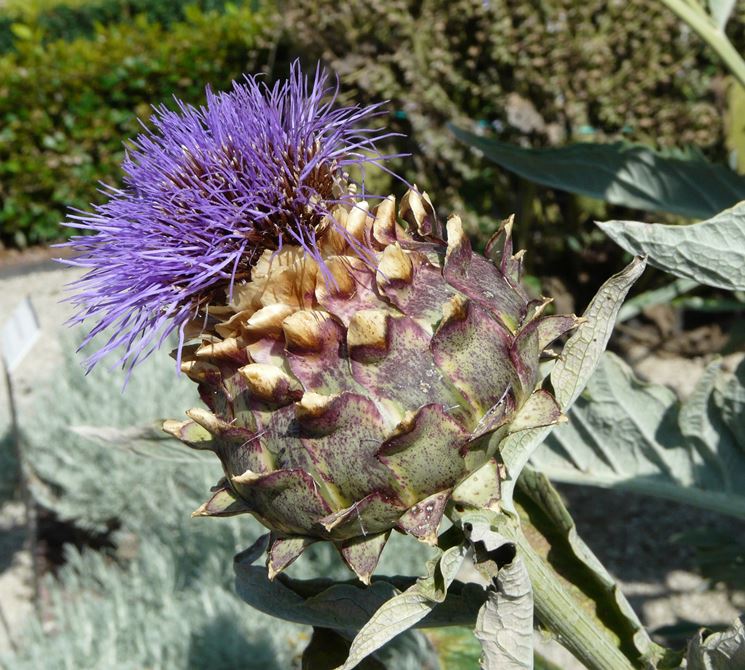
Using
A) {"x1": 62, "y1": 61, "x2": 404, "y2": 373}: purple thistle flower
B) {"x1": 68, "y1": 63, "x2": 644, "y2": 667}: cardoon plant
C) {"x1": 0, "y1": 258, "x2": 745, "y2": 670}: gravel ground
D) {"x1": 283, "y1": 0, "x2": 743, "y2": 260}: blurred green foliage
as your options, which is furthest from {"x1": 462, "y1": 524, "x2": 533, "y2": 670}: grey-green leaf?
{"x1": 283, "y1": 0, "x2": 743, "y2": 260}: blurred green foliage

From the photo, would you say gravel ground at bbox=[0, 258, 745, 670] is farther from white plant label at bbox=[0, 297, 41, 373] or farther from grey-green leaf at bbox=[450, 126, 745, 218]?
grey-green leaf at bbox=[450, 126, 745, 218]

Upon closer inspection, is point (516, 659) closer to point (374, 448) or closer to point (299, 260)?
point (374, 448)

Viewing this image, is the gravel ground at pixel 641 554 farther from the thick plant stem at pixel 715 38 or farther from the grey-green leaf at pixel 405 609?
the grey-green leaf at pixel 405 609

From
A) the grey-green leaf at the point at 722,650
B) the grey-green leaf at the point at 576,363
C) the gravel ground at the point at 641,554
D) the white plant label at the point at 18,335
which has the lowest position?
the gravel ground at the point at 641,554

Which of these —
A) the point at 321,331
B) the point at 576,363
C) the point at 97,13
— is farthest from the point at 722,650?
the point at 97,13

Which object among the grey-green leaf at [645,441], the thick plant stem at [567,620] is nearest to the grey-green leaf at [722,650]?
the thick plant stem at [567,620]

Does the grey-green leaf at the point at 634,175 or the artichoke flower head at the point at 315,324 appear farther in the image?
the grey-green leaf at the point at 634,175
